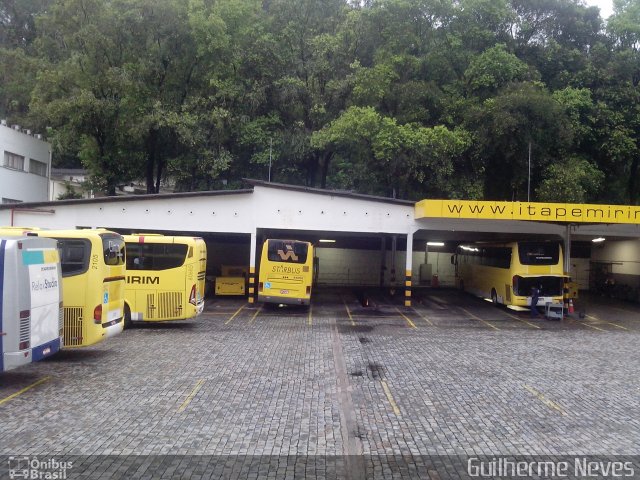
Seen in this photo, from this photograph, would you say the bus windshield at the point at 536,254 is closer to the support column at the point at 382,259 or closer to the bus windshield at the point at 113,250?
the support column at the point at 382,259

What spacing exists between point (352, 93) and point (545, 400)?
87.4 feet

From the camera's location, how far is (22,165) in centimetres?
3281

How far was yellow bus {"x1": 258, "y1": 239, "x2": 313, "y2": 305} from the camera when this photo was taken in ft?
71.2

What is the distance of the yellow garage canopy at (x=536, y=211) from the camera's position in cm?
2128

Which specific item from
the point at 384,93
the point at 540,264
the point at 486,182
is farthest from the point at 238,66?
the point at 540,264

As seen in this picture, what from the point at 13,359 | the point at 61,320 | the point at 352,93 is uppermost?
the point at 352,93

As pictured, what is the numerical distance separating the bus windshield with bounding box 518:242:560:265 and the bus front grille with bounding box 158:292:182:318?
13203 millimetres

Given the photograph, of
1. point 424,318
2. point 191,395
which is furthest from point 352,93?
point 191,395

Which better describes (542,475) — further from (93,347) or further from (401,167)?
(401,167)

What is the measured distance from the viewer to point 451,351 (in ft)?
45.5

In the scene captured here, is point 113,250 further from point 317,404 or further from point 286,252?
point 286,252

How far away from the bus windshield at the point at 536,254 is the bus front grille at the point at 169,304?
13.2m

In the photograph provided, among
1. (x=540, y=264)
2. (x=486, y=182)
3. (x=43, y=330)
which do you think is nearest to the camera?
(x=43, y=330)

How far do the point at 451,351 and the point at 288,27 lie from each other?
27998 millimetres
